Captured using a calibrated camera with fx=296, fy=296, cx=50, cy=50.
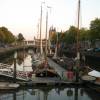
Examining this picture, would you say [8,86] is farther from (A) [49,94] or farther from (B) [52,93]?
(B) [52,93]

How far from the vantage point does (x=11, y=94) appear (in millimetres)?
29094

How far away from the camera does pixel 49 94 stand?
3034 centimetres

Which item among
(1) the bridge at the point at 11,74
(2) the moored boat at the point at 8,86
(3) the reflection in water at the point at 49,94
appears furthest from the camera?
(1) the bridge at the point at 11,74

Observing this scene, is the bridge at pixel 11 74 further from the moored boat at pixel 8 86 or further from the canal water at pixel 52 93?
the moored boat at pixel 8 86

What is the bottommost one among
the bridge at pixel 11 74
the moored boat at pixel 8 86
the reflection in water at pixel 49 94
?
the reflection in water at pixel 49 94

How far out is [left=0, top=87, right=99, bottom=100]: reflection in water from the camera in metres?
28.7

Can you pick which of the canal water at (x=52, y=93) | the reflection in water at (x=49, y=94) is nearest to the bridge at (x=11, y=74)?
the canal water at (x=52, y=93)

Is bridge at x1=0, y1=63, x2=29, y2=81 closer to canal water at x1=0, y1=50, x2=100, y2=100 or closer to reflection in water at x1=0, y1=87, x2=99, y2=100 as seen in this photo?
canal water at x1=0, y1=50, x2=100, y2=100

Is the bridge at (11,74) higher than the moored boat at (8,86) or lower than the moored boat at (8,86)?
higher

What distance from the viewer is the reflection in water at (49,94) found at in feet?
94.2

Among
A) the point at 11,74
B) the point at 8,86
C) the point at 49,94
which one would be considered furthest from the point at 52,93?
the point at 11,74

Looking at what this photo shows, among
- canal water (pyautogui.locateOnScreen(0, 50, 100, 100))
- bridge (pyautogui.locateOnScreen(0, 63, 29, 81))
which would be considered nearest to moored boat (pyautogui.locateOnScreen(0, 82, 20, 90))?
canal water (pyautogui.locateOnScreen(0, 50, 100, 100))

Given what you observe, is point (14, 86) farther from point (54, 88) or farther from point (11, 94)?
point (54, 88)

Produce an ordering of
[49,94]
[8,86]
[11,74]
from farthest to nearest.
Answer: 1. [11,74]
2. [49,94]
3. [8,86]
